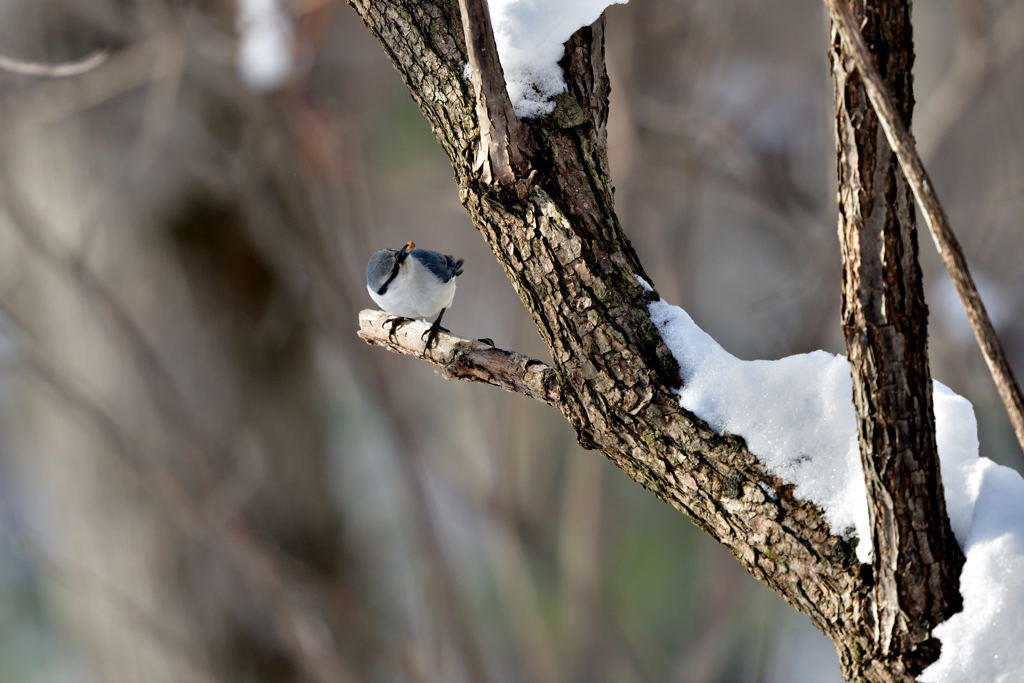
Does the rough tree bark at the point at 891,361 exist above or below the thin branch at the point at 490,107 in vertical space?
below

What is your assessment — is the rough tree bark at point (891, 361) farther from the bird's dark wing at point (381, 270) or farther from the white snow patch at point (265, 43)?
the white snow patch at point (265, 43)

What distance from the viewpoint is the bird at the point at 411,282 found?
5.47 feet

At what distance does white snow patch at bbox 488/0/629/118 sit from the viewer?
1.00 m

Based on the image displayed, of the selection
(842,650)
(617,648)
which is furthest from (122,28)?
(842,650)

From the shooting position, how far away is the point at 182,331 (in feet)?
9.95

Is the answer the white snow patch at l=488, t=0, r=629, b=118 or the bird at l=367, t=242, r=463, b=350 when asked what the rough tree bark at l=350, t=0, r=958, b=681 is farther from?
the bird at l=367, t=242, r=463, b=350

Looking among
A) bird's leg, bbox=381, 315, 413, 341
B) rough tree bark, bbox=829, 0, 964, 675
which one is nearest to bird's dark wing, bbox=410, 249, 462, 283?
bird's leg, bbox=381, 315, 413, 341

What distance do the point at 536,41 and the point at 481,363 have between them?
1.36ft

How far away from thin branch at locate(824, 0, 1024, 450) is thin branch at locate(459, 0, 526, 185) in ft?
1.18

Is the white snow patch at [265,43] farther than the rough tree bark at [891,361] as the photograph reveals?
Yes

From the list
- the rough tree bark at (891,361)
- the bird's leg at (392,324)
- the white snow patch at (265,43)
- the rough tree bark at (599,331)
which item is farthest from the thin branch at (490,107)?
the white snow patch at (265,43)

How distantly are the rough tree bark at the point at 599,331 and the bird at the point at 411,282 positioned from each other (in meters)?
0.66

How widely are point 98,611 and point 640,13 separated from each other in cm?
272

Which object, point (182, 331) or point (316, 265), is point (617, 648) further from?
point (182, 331)
